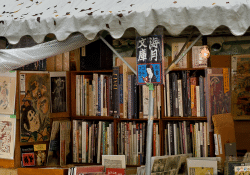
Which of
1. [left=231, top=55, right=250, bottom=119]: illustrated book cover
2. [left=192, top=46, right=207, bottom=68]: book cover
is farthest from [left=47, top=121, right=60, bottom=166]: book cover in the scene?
[left=231, top=55, right=250, bottom=119]: illustrated book cover

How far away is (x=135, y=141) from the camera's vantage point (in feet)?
13.6

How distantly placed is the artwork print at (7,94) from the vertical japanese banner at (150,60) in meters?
1.51

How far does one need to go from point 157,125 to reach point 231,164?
1159 millimetres

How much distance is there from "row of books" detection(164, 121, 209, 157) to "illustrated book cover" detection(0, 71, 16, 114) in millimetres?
1708

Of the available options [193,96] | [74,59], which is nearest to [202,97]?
[193,96]

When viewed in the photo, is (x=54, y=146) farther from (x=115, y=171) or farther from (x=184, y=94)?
(x=184, y=94)

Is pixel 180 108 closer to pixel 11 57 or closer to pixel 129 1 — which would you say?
pixel 129 1

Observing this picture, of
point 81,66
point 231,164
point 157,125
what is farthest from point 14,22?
point 231,164

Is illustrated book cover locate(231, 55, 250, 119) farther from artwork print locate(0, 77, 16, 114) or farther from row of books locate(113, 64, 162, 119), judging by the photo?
artwork print locate(0, 77, 16, 114)

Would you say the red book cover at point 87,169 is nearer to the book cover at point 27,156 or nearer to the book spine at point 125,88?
the book cover at point 27,156

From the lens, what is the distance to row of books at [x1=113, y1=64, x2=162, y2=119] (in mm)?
4066

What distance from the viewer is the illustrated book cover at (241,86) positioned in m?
4.82

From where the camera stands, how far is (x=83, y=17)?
2789 mm

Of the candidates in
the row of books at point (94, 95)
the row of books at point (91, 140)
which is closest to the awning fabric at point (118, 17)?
the row of books at point (94, 95)
